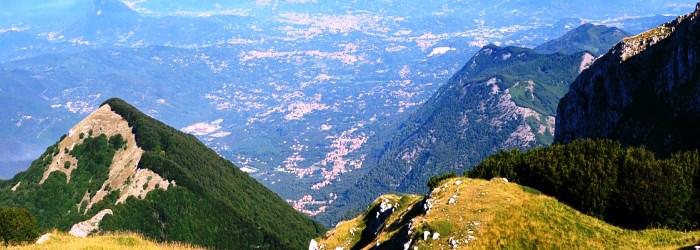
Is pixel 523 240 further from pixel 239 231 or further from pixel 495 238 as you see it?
pixel 239 231

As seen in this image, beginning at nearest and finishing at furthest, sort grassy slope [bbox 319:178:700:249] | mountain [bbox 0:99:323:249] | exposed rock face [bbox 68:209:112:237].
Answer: grassy slope [bbox 319:178:700:249]
exposed rock face [bbox 68:209:112:237]
mountain [bbox 0:99:323:249]

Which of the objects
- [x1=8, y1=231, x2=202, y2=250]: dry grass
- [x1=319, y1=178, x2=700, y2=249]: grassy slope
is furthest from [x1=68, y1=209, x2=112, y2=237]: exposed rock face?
[x1=319, y1=178, x2=700, y2=249]: grassy slope

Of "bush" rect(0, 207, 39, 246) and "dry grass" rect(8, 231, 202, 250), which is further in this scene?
"bush" rect(0, 207, 39, 246)

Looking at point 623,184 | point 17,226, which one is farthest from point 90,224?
point 623,184

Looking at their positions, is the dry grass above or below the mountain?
above

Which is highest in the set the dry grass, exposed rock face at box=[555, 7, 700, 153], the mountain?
the dry grass

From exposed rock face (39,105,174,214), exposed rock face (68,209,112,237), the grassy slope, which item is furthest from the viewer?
exposed rock face (39,105,174,214)

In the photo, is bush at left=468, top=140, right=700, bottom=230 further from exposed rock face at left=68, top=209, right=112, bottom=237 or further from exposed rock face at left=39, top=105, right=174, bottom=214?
exposed rock face at left=39, top=105, right=174, bottom=214

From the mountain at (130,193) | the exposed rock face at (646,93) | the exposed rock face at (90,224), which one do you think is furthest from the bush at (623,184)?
the mountain at (130,193)
